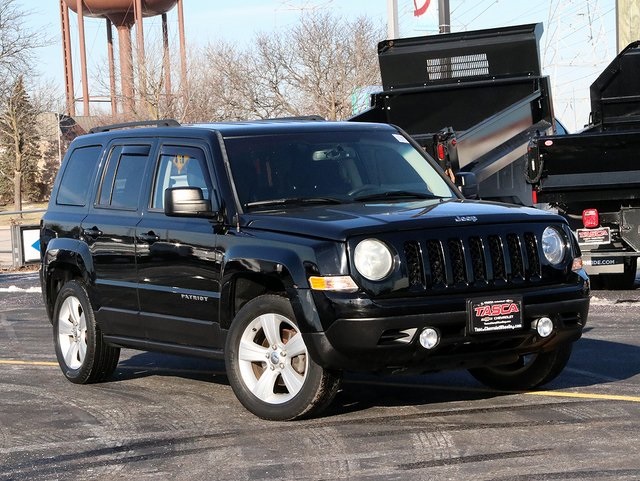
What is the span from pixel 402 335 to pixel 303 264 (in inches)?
26.7

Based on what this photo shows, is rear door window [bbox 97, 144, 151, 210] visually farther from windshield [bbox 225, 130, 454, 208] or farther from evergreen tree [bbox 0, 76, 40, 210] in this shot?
evergreen tree [bbox 0, 76, 40, 210]

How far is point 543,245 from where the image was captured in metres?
7.69

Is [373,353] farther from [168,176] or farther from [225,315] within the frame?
[168,176]

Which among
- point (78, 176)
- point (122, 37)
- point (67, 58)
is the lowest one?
point (78, 176)

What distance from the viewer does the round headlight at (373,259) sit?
715cm

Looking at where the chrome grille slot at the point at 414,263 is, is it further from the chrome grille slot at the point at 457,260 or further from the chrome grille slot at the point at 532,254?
the chrome grille slot at the point at 532,254

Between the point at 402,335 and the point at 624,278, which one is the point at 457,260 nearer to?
the point at 402,335

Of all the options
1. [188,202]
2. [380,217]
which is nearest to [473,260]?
[380,217]

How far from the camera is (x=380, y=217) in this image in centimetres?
748

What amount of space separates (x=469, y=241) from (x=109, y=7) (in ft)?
209

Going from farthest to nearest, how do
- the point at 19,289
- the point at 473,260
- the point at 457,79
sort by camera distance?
the point at 19,289 → the point at 457,79 → the point at 473,260

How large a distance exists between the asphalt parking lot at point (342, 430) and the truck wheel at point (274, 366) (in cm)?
12

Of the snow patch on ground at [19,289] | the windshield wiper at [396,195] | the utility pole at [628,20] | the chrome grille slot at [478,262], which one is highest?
the utility pole at [628,20]

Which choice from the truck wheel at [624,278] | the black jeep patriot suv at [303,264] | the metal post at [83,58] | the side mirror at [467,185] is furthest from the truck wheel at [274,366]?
the metal post at [83,58]
